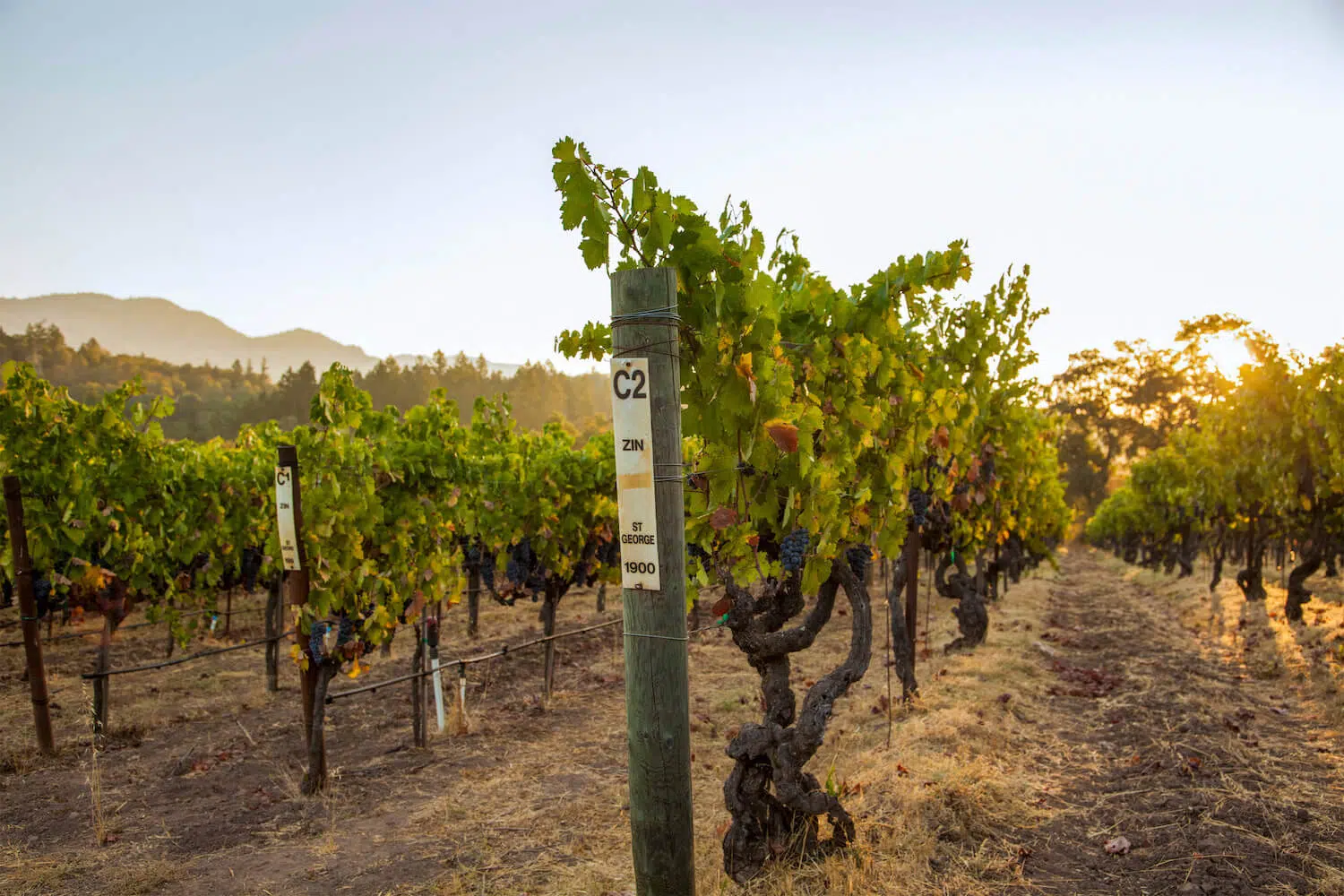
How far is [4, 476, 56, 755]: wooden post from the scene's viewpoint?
7207mm

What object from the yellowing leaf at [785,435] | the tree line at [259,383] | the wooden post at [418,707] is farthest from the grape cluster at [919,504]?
the tree line at [259,383]

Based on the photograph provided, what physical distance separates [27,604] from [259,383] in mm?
107883

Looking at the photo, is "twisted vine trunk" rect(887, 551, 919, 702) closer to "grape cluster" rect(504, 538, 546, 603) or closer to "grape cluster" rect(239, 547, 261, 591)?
"grape cluster" rect(504, 538, 546, 603)

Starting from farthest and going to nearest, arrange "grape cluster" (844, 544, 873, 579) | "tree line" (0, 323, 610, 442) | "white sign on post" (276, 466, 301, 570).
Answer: "tree line" (0, 323, 610, 442) < "white sign on post" (276, 466, 301, 570) < "grape cluster" (844, 544, 873, 579)

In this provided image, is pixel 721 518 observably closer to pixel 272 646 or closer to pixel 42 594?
pixel 42 594

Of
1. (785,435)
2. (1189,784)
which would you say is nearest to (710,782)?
(1189,784)

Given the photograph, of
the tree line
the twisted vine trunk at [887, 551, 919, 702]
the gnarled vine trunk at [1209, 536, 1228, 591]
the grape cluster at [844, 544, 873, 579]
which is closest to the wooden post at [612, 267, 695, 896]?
the grape cluster at [844, 544, 873, 579]

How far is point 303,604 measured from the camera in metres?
6.19

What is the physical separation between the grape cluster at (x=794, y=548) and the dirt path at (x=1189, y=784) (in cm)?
216

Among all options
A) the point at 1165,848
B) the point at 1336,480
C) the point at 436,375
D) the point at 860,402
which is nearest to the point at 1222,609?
the point at 1336,480

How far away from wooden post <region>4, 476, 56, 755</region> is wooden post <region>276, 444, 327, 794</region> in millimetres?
2811

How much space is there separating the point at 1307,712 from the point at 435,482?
816 centimetres

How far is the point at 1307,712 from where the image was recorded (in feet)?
24.6

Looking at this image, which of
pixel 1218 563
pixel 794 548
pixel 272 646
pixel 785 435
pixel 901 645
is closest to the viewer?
pixel 785 435
